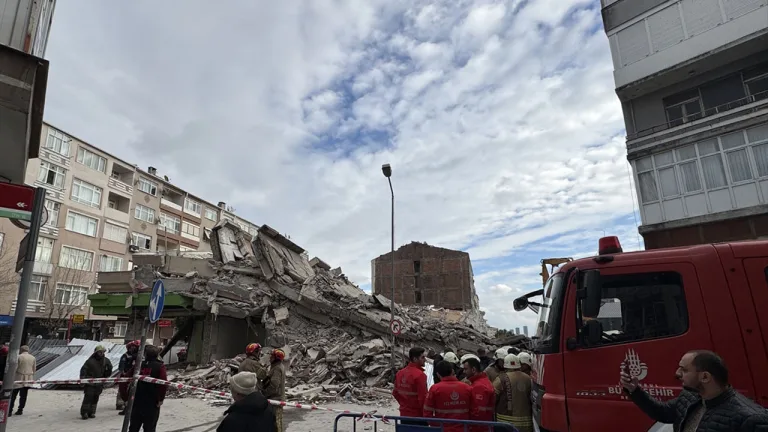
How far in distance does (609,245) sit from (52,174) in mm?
39164

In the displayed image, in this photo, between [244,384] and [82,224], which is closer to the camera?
[244,384]

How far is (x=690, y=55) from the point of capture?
14.3 m

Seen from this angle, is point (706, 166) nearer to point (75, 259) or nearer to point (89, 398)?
point (89, 398)

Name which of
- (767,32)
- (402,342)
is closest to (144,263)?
(402,342)

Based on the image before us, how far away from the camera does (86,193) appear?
113 ft

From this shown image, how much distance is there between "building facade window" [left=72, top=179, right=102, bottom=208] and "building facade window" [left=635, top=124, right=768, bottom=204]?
39.1 m

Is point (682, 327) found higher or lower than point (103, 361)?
higher

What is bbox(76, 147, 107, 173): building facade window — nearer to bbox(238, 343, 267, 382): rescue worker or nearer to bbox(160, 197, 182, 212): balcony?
bbox(160, 197, 182, 212): balcony

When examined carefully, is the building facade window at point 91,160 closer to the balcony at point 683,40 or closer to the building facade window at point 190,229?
the building facade window at point 190,229

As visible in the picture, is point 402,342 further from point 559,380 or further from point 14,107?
point 14,107

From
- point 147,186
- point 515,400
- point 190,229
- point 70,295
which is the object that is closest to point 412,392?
point 515,400

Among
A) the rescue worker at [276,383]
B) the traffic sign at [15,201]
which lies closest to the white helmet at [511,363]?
the rescue worker at [276,383]

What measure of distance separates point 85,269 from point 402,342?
30.6 m

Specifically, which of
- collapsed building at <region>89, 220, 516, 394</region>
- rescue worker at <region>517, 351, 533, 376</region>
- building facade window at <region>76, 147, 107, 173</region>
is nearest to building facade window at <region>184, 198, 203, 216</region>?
building facade window at <region>76, 147, 107, 173</region>
